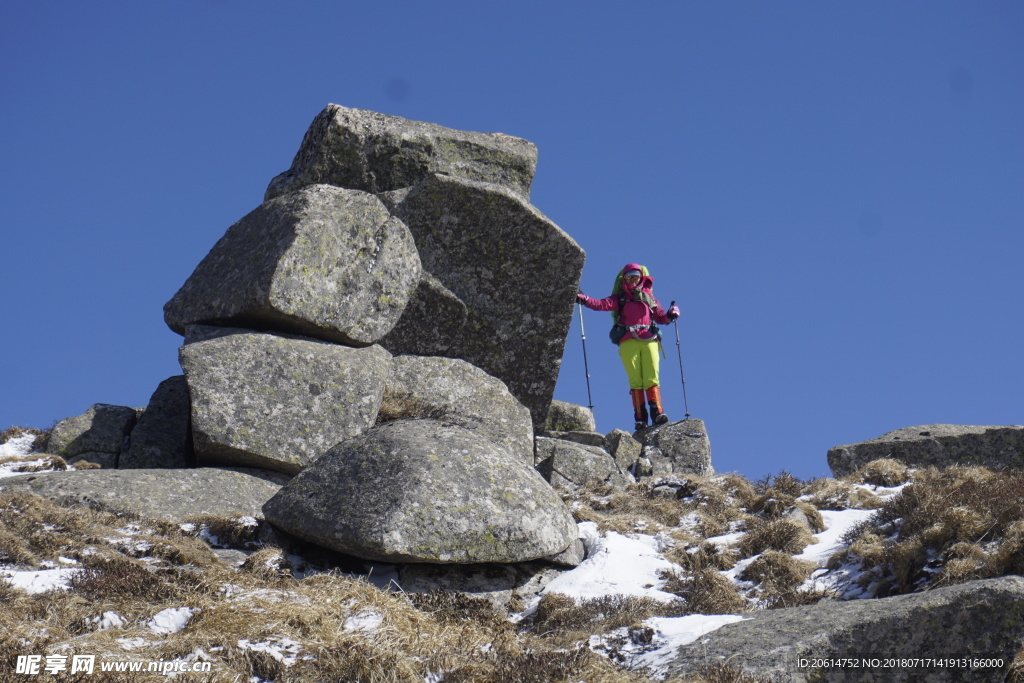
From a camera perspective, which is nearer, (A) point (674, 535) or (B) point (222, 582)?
(B) point (222, 582)

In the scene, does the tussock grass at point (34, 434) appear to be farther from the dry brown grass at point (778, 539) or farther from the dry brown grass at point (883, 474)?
the dry brown grass at point (883, 474)

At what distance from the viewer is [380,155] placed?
48.3 feet

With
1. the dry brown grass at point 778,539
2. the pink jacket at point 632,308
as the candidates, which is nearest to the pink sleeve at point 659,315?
the pink jacket at point 632,308

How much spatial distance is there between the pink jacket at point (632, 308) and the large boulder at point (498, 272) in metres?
5.43

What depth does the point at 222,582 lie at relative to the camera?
8414 millimetres

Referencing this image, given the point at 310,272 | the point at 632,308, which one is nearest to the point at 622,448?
the point at 632,308

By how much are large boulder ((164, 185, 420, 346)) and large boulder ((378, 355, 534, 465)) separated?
823 millimetres

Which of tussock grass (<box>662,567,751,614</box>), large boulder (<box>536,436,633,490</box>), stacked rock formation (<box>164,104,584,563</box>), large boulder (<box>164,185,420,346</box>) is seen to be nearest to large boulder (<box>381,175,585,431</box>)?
stacked rock formation (<box>164,104,584,563</box>)

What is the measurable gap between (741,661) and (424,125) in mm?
10771

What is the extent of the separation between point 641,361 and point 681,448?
3358 mm

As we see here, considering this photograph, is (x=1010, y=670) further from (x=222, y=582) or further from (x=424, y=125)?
(x=424, y=125)

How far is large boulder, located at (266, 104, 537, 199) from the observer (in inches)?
574

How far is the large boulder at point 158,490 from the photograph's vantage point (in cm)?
1053

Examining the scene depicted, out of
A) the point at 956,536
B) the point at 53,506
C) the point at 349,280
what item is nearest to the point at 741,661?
the point at 956,536
